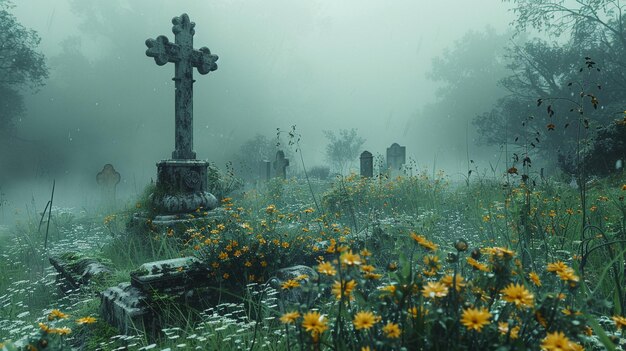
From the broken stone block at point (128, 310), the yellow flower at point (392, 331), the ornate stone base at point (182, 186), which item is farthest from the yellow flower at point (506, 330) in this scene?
the ornate stone base at point (182, 186)

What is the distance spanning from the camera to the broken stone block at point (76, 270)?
14.9 feet

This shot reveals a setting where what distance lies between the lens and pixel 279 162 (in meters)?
15.6

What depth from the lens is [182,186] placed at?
6957 millimetres

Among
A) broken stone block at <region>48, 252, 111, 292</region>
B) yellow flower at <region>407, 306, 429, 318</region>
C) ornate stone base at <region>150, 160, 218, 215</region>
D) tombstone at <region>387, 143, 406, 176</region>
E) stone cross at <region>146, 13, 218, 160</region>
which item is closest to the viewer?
yellow flower at <region>407, 306, 429, 318</region>

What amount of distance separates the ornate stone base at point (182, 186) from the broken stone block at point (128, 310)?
11.2ft

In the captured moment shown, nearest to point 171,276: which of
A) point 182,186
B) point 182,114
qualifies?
point 182,186

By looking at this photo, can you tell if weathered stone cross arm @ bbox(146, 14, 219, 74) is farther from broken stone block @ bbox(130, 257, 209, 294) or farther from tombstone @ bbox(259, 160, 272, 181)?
tombstone @ bbox(259, 160, 272, 181)

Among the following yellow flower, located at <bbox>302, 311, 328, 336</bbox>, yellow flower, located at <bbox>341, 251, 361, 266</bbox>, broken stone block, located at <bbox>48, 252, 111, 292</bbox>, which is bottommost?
broken stone block, located at <bbox>48, 252, 111, 292</bbox>

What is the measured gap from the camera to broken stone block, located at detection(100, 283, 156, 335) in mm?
3014

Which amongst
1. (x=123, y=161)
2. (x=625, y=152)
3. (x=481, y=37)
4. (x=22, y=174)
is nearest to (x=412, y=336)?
(x=625, y=152)

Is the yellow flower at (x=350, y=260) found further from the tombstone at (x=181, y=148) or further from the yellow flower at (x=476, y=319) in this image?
the tombstone at (x=181, y=148)

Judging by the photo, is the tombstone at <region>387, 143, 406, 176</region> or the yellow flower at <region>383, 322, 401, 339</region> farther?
the tombstone at <region>387, 143, 406, 176</region>

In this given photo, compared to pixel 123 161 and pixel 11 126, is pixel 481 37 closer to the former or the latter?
pixel 123 161

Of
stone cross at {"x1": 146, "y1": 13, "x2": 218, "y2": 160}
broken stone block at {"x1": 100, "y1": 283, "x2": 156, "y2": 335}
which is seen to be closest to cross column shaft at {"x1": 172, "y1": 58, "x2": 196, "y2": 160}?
stone cross at {"x1": 146, "y1": 13, "x2": 218, "y2": 160}
